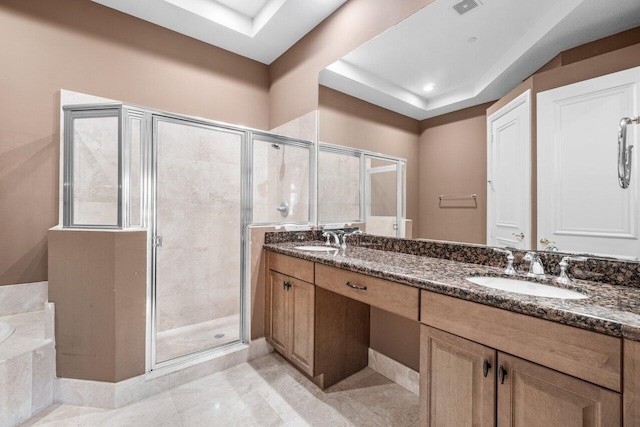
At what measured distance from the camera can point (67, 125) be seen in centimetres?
171

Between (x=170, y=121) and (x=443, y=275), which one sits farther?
(x=170, y=121)

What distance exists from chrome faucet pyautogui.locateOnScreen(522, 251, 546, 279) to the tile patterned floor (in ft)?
3.29

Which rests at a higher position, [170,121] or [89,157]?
[170,121]

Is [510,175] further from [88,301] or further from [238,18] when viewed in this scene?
[238,18]

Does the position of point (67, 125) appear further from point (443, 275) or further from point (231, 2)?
point (443, 275)

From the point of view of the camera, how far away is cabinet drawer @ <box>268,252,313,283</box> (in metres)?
1.77

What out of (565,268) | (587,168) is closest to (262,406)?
(565,268)

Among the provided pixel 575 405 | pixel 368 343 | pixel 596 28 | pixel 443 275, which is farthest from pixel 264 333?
pixel 596 28

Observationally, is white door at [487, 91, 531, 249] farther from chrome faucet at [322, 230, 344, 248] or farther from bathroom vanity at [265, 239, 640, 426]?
chrome faucet at [322, 230, 344, 248]

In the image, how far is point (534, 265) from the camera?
1206 millimetres

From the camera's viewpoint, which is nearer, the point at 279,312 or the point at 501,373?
the point at 501,373

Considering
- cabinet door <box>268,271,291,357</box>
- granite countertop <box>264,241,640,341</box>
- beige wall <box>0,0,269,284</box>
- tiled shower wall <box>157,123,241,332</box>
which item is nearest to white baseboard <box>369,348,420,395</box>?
cabinet door <box>268,271,291,357</box>

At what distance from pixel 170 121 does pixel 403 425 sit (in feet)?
7.70

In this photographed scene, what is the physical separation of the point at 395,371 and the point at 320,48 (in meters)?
2.61
